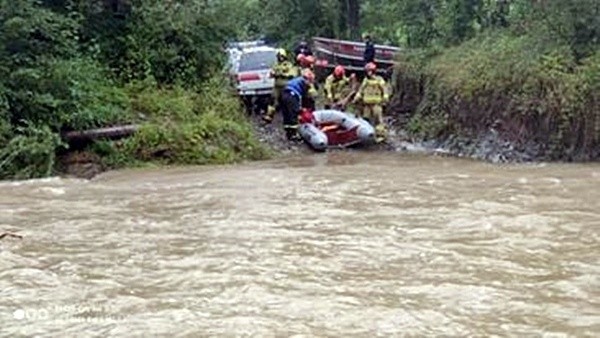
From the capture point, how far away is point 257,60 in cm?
2541

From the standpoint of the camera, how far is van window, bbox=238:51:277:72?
25219 mm

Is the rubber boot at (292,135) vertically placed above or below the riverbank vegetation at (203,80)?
below

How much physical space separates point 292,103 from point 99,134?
15.2ft

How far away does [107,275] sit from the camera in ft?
27.7

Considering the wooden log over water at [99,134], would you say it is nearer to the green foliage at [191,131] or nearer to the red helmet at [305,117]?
the green foliage at [191,131]

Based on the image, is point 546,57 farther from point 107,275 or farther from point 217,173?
point 107,275

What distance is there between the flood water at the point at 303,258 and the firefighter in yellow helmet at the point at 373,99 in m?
Answer: 6.77

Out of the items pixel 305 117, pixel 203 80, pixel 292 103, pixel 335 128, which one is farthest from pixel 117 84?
pixel 335 128

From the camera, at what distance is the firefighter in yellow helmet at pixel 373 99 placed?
22.0 m

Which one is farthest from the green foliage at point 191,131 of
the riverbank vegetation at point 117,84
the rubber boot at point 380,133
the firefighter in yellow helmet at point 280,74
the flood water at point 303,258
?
the flood water at point 303,258

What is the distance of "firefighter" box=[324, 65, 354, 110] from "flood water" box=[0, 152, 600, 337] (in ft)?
26.8

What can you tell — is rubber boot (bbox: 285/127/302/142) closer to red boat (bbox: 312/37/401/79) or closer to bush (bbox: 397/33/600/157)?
bush (bbox: 397/33/600/157)

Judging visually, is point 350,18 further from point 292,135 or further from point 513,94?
point 513,94

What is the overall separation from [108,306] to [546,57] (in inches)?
578
